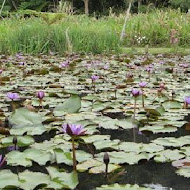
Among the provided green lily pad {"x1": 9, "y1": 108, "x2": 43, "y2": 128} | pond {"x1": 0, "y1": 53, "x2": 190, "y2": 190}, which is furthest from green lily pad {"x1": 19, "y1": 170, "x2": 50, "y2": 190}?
green lily pad {"x1": 9, "y1": 108, "x2": 43, "y2": 128}

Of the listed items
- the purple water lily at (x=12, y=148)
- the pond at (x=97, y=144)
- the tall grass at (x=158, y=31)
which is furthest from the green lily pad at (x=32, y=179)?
the tall grass at (x=158, y=31)

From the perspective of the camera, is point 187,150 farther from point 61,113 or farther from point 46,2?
point 46,2

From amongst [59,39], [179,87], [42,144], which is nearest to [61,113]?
[42,144]

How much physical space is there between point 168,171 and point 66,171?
27cm

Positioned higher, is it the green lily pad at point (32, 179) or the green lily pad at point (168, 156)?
the green lily pad at point (32, 179)

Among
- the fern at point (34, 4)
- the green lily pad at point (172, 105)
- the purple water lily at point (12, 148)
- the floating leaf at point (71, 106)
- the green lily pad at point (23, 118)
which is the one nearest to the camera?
the purple water lily at point (12, 148)

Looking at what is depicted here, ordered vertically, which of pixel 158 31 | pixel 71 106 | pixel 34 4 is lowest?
pixel 158 31

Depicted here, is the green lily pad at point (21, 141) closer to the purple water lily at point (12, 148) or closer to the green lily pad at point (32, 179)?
the purple water lily at point (12, 148)

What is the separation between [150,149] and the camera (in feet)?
4.01

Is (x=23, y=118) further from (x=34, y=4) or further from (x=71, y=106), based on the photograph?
(x=34, y=4)

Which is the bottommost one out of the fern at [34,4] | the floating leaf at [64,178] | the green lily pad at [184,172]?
the green lily pad at [184,172]

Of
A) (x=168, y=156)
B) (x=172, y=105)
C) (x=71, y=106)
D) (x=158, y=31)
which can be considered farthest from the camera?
(x=158, y=31)

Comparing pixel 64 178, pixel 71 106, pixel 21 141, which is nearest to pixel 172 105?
pixel 71 106

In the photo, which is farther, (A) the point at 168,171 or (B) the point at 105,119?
A: (B) the point at 105,119
